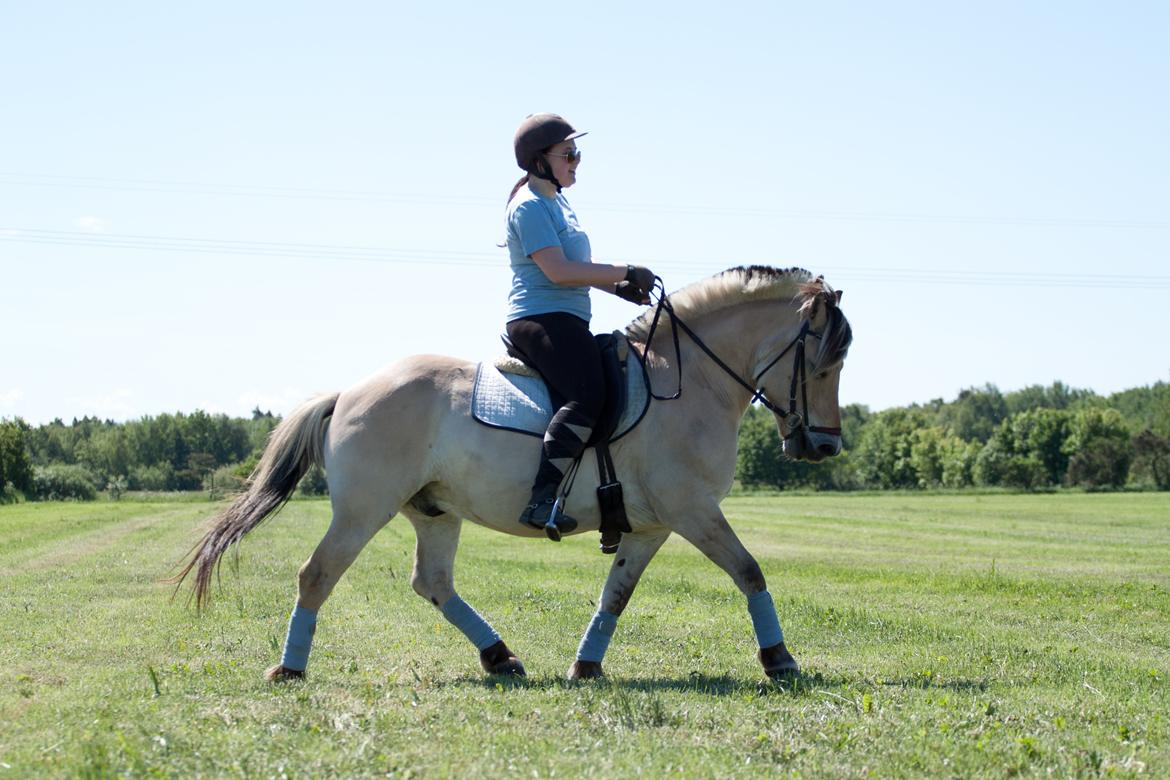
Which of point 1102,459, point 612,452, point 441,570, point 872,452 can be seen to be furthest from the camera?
point 872,452

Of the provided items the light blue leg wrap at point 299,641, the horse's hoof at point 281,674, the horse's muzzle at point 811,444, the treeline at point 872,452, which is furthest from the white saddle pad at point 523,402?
the treeline at point 872,452

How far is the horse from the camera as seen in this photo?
794cm

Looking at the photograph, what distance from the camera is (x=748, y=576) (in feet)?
25.6

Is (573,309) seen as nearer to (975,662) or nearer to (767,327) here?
(767,327)

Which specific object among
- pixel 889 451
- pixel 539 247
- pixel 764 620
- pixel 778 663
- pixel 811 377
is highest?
pixel 539 247

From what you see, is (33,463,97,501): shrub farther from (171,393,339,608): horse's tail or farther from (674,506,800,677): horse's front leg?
(674,506,800,677): horse's front leg

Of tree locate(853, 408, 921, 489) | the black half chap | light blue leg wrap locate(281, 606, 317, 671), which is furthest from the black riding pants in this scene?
tree locate(853, 408, 921, 489)

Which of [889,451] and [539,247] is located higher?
[539,247]

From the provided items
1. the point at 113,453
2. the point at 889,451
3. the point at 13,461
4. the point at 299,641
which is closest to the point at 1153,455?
the point at 889,451

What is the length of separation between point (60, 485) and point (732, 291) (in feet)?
255

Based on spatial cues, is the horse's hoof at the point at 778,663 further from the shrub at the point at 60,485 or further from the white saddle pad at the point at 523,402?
the shrub at the point at 60,485

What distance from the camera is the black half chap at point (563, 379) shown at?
307 inches

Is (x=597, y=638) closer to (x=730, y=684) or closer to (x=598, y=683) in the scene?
(x=598, y=683)

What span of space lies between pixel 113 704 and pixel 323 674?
173 centimetres
